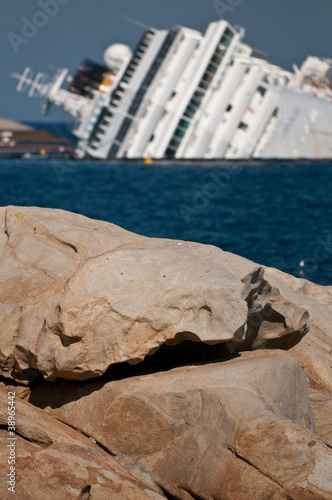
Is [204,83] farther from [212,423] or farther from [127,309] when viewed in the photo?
[212,423]

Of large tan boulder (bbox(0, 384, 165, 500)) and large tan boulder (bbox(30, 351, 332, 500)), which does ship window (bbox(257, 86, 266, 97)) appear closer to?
large tan boulder (bbox(30, 351, 332, 500))

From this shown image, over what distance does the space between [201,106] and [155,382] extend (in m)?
45.4

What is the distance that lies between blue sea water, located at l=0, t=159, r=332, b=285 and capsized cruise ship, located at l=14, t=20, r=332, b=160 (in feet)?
5.80

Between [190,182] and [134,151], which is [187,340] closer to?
[190,182]

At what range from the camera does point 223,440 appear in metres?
7.36

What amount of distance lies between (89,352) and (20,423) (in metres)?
0.97

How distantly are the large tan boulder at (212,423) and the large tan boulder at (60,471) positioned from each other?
14.1 inches

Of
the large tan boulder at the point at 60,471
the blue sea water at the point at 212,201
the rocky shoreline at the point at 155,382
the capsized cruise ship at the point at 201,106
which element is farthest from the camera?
the capsized cruise ship at the point at 201,106

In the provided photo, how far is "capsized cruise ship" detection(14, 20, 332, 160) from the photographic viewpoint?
172 ft

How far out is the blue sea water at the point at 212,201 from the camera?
25.8 metres

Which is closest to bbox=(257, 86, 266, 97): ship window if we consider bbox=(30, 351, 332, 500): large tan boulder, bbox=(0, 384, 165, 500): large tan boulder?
bbox=(30, 351, 332, 500): large tan boulder

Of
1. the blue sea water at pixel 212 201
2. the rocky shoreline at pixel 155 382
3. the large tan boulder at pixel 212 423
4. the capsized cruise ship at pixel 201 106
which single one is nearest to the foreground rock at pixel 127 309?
the rocky shoreline at pixel 155 382

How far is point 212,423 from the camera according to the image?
7480 mm

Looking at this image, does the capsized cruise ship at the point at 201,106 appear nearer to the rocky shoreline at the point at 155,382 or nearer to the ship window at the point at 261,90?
the ship window at the point at 261,90
